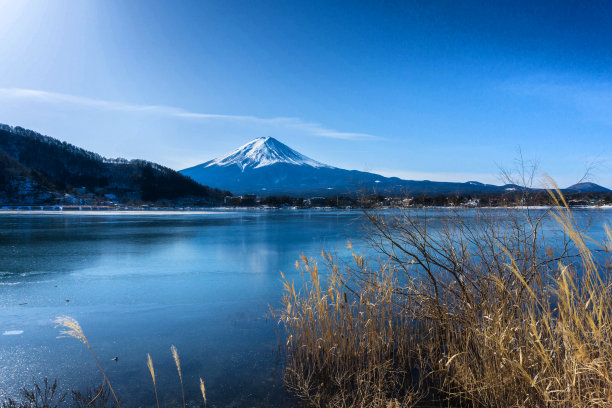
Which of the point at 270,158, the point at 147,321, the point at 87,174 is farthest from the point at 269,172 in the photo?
the point at 147,321

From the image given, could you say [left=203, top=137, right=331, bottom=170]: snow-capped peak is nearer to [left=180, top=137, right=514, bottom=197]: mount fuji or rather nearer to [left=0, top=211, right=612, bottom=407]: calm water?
[left=180, top=137, right=514, bottom=197]: mount fuji

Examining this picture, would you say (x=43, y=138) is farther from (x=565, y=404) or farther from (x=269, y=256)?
(x=565, y=404)

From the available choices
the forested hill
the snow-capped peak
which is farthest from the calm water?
the snow-capped peak

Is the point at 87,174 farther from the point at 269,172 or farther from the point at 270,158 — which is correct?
the point at 270,158

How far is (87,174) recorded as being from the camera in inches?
3509

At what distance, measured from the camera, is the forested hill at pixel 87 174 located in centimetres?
7850

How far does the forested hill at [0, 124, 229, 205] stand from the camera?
78500mm

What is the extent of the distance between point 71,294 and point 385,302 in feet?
19.8

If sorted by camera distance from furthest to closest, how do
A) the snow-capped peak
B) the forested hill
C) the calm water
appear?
the snow-capped peak < the forested hill < the calm water

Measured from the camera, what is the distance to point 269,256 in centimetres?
1109

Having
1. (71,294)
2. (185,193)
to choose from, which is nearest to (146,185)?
(185,193)

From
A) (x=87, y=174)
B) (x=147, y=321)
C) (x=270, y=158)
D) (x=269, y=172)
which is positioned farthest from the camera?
(x=270, y=158)

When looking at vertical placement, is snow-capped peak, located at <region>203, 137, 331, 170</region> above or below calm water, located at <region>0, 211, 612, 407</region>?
above

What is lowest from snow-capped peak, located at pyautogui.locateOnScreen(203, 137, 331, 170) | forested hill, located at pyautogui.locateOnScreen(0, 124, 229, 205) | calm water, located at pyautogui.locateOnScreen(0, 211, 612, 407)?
calm water, located at pyautogui.locateOnScreen(0, 211, 612, 407)
